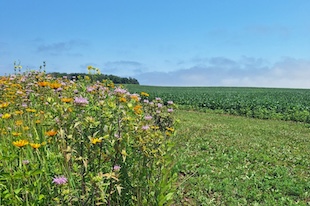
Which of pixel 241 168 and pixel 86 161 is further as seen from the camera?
pixel 241 168

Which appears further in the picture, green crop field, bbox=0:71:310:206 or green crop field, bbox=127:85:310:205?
green crop field, bbox=127:85:310:205

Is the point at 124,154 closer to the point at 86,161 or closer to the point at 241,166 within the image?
the point at 86,161

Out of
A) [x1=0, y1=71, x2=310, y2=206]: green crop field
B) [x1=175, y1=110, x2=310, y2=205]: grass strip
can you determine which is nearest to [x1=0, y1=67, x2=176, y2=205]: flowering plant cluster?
[x1=0, y1=71, x2=310, y2=206]: green crop field

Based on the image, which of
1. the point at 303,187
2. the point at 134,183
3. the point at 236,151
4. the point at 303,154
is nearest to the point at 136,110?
the point at 134,183

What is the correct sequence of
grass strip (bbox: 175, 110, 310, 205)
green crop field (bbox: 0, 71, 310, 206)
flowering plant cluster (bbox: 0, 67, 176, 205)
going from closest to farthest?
flowering plant cluster (bbox: 0, 67, 176, 205), green crop field (bbox: 0, 71, 310, 206), grass strip (bbox: 175, 110, 310, 205)

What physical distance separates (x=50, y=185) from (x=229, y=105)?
13882mm

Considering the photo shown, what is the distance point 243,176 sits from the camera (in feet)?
17.0

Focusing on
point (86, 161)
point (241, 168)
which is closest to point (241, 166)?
point (241, 168)

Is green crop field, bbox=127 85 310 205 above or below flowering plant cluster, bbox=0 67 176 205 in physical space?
below

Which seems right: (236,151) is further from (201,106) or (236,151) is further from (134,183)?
(201,106)

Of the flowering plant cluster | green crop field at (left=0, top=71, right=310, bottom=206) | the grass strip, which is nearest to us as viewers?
the flowering plant cluster

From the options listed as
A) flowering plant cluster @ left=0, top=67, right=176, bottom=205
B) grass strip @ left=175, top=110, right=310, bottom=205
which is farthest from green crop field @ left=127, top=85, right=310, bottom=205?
flowering plant cluster @ left=0, top=67, right=176, bottom=205

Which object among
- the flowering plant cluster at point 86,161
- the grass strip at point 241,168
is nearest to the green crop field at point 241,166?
the grass strip at point 241,168

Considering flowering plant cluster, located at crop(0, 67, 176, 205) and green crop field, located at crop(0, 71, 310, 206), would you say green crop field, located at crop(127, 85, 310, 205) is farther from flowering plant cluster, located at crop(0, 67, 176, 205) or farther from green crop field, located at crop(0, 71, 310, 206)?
flowering plant cluster, located at crop(0, 67, 176, 205)
